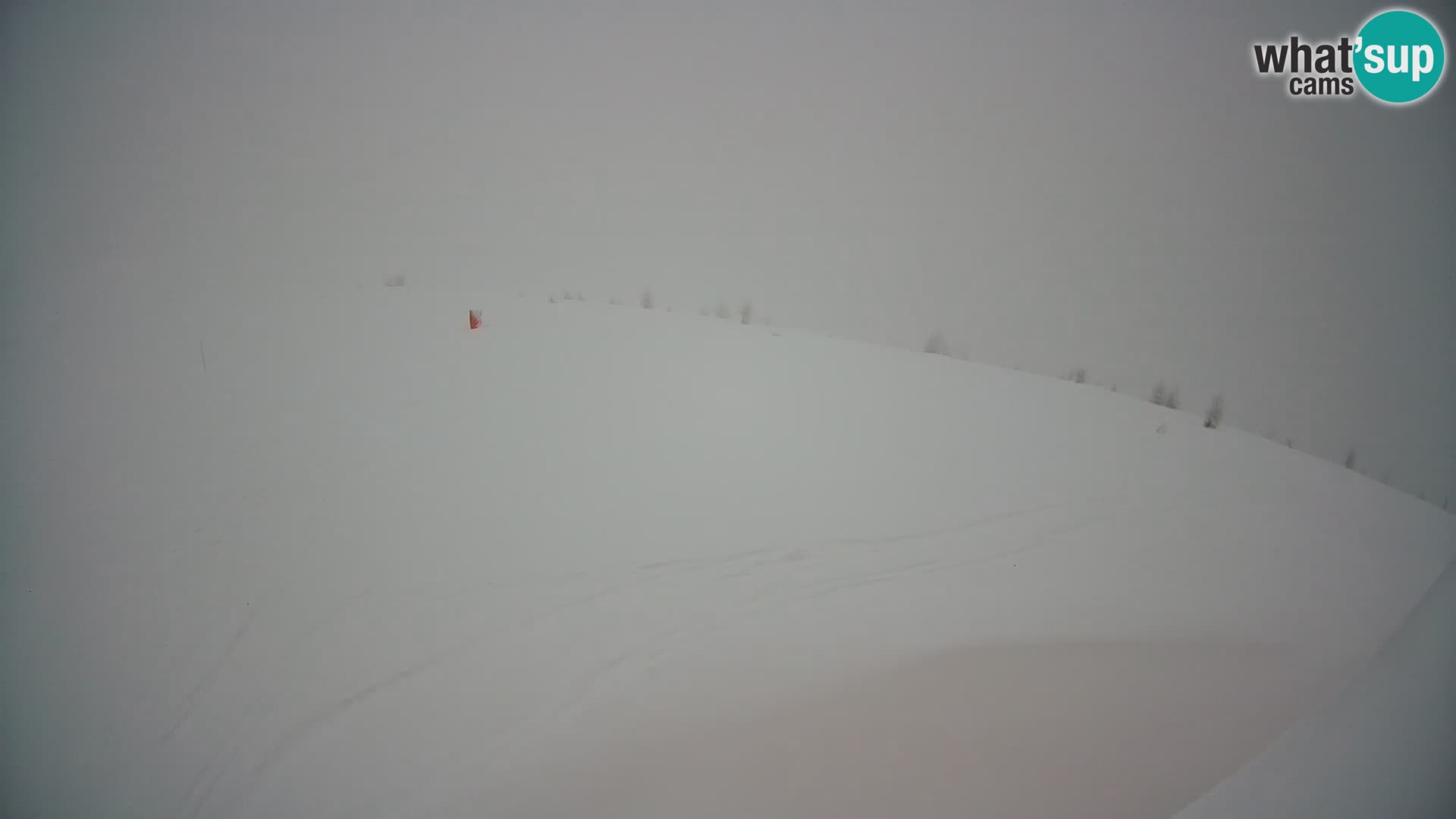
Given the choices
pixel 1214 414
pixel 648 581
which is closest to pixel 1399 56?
pixel 1214 414

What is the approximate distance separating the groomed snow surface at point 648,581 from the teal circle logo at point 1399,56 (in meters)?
1.01

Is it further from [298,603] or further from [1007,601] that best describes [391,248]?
[1007,601]

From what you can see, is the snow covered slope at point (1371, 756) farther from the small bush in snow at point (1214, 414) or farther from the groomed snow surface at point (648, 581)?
the small bush in snow at point (1214, 414)

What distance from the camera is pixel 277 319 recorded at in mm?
2232

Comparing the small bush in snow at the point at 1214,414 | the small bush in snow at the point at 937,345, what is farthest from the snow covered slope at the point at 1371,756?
the small bush in snow at the point at 937,345

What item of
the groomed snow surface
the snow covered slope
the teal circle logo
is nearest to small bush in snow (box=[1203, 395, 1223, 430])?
the groomed snow surface

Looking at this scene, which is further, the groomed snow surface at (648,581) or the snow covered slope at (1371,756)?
the groomed snow surface at (648,581)

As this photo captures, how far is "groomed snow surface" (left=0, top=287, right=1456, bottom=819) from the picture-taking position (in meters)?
1.57

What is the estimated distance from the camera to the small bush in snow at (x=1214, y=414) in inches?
86.3

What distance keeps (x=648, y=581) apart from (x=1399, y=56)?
8.09ft

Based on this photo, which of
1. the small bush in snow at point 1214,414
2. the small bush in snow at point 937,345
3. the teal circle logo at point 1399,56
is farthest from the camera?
the small bush in snow at point 937,345

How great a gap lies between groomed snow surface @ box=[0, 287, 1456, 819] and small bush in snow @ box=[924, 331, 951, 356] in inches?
2.9

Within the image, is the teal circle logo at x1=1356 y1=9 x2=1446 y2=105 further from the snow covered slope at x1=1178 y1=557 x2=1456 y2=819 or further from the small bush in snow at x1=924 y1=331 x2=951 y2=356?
the snow covered slope at x1=1178 y1=557 x2=1456 y2=819

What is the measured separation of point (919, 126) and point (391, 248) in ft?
5.92
